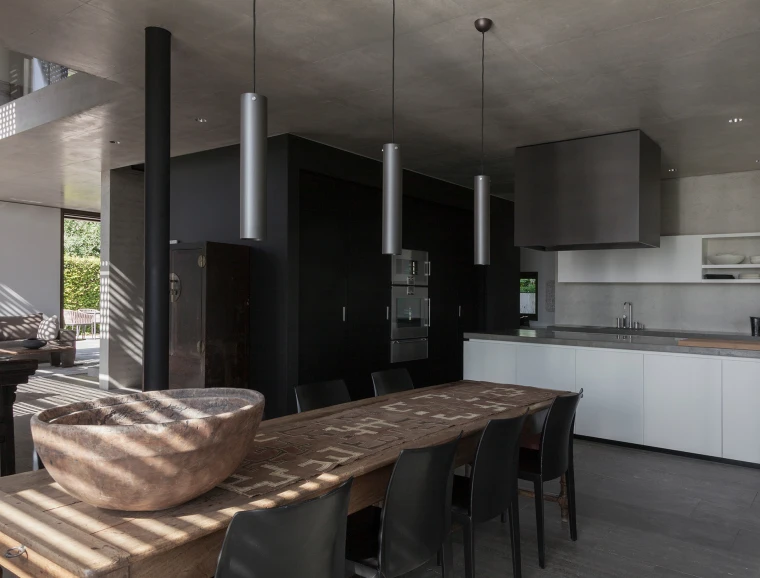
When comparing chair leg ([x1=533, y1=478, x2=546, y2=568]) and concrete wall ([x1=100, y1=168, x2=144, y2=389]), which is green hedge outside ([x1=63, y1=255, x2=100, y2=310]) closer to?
concrete wall ([x1=100, y1=168, x2=144, y2=389])

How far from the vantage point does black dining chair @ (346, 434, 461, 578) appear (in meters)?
1.80

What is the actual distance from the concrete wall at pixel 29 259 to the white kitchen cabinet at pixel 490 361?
342 inches

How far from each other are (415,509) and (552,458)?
3.81ft

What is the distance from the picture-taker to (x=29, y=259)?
34.4 feet

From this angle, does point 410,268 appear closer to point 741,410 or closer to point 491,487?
point 741,410

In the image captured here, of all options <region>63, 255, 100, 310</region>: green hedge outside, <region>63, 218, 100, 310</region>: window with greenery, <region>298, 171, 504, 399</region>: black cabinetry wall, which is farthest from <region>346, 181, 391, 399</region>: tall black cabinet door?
<region>63, 255, 100, 310</region>: green hedge outside

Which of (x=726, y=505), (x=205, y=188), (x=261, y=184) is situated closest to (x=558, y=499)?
(x=726, y=505)

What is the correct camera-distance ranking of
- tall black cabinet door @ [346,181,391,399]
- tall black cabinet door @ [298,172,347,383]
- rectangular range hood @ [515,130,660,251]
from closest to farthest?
rectangular range hood @ [515,130,660,251], tall black cabinet door @ [298,172,347,383], tall black cabinet door @ [346,181,391,399]

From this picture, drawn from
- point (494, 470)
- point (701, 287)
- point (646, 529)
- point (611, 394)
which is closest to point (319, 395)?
point (494, 470)

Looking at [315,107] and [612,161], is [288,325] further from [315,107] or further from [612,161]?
[612,161]

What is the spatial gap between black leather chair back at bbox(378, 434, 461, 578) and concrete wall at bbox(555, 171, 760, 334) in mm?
5713

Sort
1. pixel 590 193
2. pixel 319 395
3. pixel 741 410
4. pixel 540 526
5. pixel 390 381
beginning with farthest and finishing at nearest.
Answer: pixel 590 193
pixel 741 410
pixel 390 381
pixel 319 395
pixel 540 526

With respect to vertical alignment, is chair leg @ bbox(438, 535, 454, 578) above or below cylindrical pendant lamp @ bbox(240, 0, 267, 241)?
below

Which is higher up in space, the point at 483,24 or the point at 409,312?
the point at 483,24
